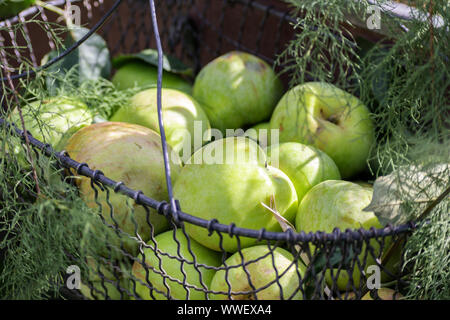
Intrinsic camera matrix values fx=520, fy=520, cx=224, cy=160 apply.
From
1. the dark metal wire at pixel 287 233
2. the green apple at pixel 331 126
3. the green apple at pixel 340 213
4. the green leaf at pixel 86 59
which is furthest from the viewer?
A: the green leaf at pixel 86 59

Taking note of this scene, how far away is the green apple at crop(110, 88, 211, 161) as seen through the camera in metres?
0.66

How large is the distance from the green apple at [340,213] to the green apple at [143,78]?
38 centimetres

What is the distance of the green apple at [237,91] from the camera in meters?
0.75

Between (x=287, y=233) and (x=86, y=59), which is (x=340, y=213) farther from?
(x=86, y=59)

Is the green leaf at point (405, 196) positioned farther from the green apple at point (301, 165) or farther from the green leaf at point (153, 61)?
the green leaf at point (153, 61)

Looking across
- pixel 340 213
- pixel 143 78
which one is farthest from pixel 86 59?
pixel 340 213

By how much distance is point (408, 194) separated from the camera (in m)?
0.43

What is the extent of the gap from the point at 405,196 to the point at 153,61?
0.51m

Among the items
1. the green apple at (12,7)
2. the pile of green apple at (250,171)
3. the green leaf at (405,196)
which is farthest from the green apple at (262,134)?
the green apple at (12,7)

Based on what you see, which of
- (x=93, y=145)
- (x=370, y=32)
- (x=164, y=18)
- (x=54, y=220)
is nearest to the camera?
(x=54, y=220)

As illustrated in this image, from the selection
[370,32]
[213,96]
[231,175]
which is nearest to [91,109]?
[213,96]

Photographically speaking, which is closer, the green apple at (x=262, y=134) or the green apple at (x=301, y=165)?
the green apple at (x=301, y=165)

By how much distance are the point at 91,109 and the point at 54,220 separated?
12.6 inches
